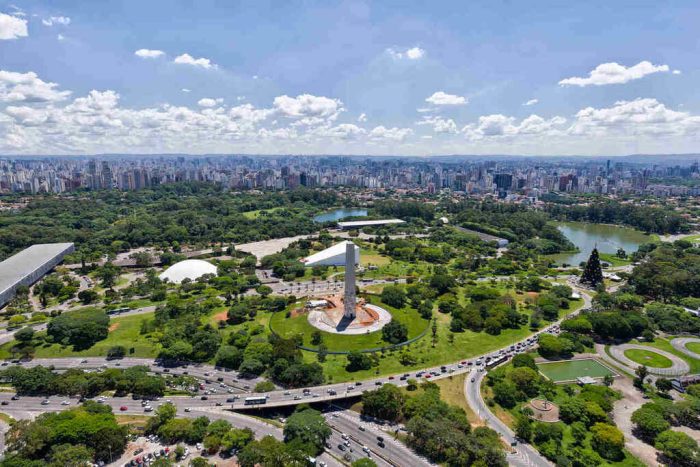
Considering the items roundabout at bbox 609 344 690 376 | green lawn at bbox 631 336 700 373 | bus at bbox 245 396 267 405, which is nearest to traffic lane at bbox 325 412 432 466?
bus at bbox 245 396 267 405

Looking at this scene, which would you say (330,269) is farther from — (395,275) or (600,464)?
(600,464)

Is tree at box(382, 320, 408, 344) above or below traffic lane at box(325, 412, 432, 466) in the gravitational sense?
above

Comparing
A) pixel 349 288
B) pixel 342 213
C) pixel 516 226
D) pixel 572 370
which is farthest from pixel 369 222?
→ pixel 572 370

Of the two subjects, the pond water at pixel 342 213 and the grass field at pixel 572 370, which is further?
the pond water at pixel 342 213

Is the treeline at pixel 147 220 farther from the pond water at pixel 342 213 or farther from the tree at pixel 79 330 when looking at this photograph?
the tree at pixel 79 330

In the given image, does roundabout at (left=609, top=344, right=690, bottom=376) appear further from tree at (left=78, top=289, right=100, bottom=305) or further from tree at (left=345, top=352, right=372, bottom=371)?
tree at (left=78, top=289, right=100, bottom=305)

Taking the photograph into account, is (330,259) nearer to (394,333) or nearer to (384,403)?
(394,333)

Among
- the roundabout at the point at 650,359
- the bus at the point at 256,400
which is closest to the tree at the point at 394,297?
the roundabout at the point at 650,359
